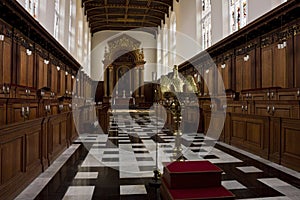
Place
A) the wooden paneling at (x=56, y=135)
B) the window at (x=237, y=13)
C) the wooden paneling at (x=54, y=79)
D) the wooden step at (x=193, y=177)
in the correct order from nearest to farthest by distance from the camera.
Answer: the wooden step at (x=193, y=177), the wooden paneling at (x=56, y=135), the window at (x=237, y=13), the wooden paneling at (x=54, y=79)

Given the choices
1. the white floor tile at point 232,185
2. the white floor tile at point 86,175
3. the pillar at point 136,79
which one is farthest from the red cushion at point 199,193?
the pillar at point 136,79

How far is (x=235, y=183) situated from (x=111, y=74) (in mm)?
23404

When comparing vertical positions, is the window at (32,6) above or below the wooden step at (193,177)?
above

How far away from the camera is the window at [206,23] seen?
13.9 m

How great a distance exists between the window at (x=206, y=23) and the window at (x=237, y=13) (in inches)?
111

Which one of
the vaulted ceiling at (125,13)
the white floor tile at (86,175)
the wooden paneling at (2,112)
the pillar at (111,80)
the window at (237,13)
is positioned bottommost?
the white floor tile at (86,175)

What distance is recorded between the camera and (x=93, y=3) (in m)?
20.3

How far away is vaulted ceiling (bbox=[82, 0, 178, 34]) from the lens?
66.2 feet

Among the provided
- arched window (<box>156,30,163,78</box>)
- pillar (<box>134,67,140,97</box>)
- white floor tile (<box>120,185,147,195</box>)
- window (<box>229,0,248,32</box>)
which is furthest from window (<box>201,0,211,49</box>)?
pillar (<box>134,67,140,97</box>)

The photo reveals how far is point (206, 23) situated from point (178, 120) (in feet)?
34.8

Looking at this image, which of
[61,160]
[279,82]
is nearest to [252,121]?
[279,82]

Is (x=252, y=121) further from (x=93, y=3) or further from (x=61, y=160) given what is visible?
(x=93, y=3)

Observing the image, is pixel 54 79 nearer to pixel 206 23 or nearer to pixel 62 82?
pixel 62 82

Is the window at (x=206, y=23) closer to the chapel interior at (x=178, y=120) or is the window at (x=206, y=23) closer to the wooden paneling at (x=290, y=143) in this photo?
the chapel interior at (x=178, y=120)
